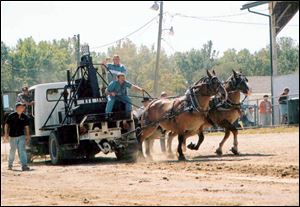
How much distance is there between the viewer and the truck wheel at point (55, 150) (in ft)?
64.6

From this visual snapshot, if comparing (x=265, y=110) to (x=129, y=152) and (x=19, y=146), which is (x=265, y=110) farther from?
(x=19, y=146)

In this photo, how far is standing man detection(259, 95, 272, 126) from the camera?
25.0 meters

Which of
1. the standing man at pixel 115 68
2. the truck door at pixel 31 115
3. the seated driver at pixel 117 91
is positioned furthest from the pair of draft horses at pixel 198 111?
the truck door at pixel 31 115

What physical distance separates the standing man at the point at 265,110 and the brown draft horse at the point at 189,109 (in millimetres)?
5744

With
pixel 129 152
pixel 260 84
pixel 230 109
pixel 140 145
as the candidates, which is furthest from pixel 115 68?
pixel 260 84

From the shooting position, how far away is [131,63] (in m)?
42.6

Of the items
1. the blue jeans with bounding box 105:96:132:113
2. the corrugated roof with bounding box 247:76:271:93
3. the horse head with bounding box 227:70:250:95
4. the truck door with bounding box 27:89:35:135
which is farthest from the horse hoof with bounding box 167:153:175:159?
the corrugated roof with bounding box 247:76:271:93

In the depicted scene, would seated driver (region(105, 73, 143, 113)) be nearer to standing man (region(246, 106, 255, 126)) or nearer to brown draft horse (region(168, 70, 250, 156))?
brown draft horse (region(168, 70, 250, 156))

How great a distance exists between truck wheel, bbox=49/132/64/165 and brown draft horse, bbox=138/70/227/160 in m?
→ 2.16

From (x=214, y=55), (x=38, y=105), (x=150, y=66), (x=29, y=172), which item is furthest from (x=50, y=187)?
(x=214, y=55)

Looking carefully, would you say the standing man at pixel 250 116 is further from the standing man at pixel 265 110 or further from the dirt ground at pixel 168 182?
the dirt ground at pixel 168 182

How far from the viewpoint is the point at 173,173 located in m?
15.2

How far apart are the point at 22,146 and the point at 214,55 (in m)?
41.7

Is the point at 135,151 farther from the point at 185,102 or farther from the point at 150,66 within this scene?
the point at 150,66
